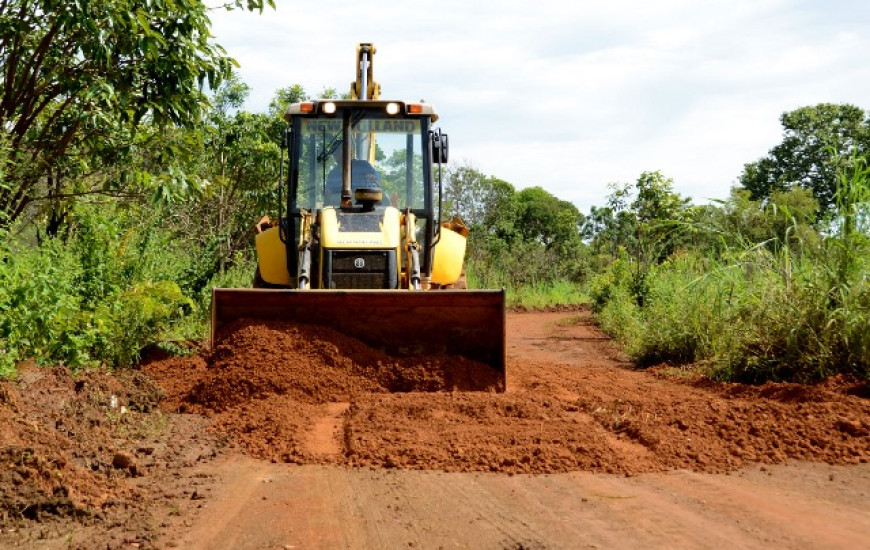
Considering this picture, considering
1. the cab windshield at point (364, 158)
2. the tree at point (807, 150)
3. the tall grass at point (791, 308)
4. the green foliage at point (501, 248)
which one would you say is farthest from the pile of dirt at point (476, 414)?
the tree at point (807, 150)

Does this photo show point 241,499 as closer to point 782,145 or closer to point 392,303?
point 392,303

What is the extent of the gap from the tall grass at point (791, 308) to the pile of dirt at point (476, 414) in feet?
1.44

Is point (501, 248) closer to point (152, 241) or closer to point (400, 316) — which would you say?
point (152, 241)

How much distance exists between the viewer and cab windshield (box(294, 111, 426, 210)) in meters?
9.48

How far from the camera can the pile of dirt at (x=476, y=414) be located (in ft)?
19.2

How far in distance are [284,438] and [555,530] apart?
264 centimetres

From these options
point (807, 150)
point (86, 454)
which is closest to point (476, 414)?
point (86, 454)

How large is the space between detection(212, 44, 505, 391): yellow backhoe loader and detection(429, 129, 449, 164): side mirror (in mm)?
13

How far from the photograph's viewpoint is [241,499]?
193 inches

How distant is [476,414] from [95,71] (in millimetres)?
5735

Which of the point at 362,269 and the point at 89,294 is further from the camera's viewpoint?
the point at 89,294

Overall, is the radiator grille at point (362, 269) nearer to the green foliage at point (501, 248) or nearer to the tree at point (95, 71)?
the tree at point (95, 71)

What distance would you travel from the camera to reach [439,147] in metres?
9.38

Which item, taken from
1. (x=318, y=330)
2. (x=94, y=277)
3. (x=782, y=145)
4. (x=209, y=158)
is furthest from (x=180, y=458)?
(x=782, y=145)
